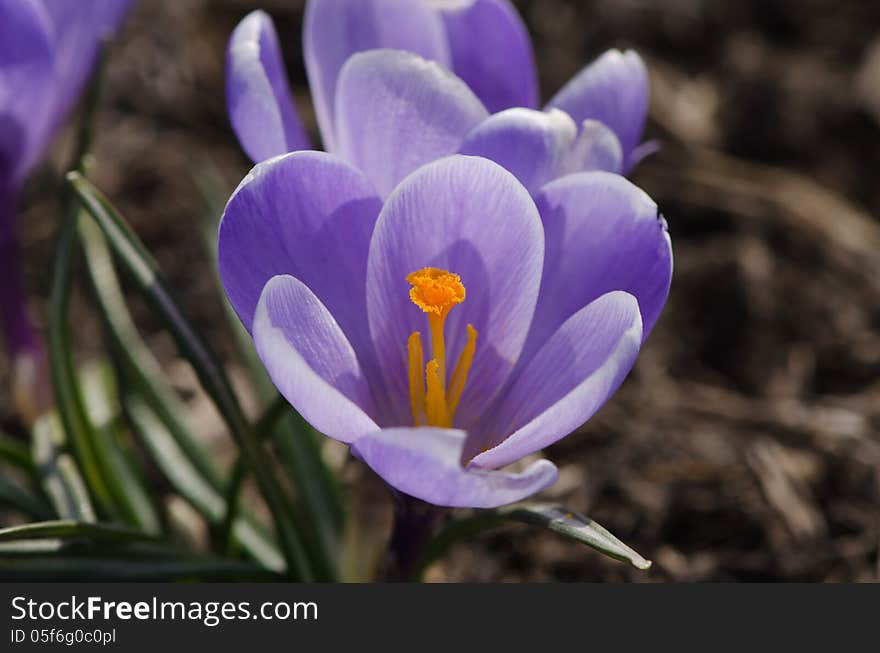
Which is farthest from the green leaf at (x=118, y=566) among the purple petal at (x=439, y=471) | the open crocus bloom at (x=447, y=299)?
the purple petal at (x=439, y=471)

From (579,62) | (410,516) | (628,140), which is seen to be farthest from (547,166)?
(579,62)

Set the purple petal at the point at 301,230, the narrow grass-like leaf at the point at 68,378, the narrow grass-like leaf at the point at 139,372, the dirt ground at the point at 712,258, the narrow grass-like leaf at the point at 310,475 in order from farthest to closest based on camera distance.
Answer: the dirt ground at the point at 712,258 → the narrow grass-like leaf at the point at 310,475 → the narrow grass-like leaf at the point at 139,372 → the narrow grass-like leaf at the point at 68,378 → the purple petal at the point at 301,230

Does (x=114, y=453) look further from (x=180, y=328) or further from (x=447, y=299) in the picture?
(x=447, y=299)

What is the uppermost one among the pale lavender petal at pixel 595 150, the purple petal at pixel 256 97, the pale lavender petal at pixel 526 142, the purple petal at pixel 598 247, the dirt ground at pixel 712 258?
the purple petal at pixel 256 97

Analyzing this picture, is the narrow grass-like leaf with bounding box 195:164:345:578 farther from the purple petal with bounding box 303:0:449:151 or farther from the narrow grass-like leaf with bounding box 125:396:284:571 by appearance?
the purple petal with bounding box 303:0:449:151

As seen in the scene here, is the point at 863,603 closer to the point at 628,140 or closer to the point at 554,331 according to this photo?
the point at 554,331

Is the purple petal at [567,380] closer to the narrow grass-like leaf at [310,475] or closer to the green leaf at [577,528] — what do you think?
the green leaf at [577,528]

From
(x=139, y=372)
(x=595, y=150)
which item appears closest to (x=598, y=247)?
(x=595, y=150)
